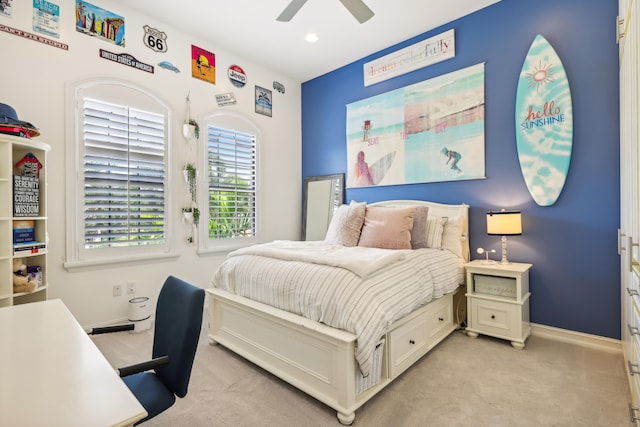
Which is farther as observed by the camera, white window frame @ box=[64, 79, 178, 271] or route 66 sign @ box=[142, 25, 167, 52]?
route 66 sign @ box=[142, 25, 167, 52]

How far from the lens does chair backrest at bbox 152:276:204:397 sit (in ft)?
3.86

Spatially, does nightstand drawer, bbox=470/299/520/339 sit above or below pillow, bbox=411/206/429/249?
below

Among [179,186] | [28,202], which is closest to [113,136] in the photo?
[179,186]

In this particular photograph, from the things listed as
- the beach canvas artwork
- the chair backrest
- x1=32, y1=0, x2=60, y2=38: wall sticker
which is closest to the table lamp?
the beach canvas artwork

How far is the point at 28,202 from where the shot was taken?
2.23m

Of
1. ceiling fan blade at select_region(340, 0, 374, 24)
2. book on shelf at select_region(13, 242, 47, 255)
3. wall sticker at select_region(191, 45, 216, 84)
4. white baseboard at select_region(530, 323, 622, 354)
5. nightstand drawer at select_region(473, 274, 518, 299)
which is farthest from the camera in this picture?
wall sticker at select_region(191, 45, 216, 84)

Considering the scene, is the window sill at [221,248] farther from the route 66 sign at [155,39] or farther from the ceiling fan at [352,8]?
the ceiling fan at [352,8]

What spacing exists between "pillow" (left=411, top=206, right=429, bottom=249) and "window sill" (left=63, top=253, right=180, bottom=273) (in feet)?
8.17

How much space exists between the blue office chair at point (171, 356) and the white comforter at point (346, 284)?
2.60 feet

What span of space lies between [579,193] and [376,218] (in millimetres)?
1675

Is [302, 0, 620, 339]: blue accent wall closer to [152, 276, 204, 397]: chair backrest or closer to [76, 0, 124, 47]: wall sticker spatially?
[152, 276, 204, 397]: chair backrest

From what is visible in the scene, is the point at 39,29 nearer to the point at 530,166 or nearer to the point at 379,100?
the point at 379,100

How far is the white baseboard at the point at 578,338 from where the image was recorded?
242cm

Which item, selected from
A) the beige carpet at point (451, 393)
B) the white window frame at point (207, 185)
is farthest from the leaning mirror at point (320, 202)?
the beige carpet at point (451, 393)
